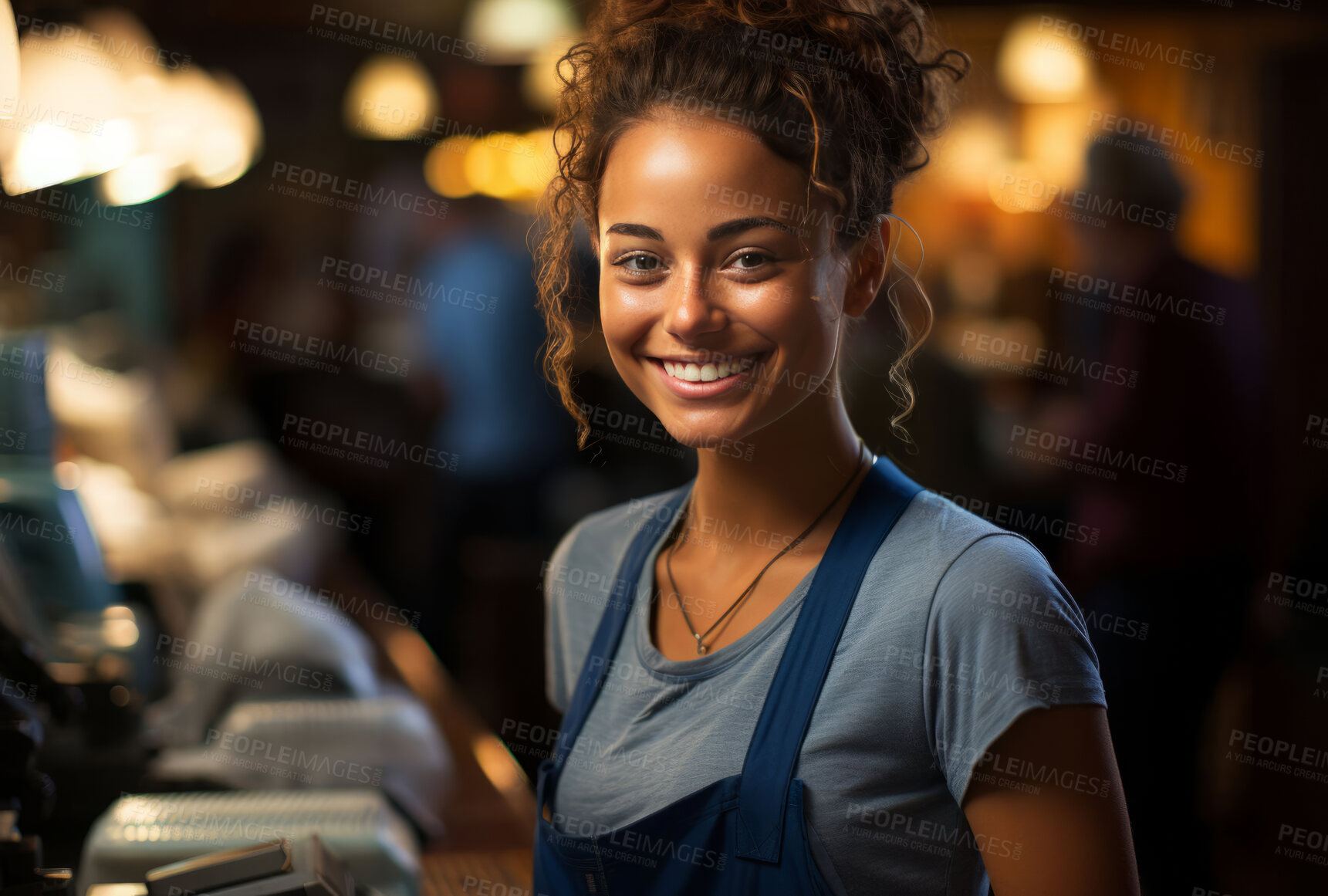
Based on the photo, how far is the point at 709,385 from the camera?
1.04m

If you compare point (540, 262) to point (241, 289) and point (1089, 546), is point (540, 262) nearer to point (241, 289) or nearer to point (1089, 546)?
point (1089, 546)

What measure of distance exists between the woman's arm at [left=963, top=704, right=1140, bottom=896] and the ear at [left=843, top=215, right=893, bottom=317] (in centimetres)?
45

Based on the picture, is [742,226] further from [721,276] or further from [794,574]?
[794,574]

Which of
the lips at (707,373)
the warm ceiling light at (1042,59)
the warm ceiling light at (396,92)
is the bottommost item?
the lips at (707,373)

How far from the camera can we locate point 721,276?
3.34 feet

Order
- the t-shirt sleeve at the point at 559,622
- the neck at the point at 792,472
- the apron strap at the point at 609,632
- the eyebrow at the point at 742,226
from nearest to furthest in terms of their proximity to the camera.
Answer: the eyebrow at the point at 742,226 → the neck at the point at 792,472 → the apron strap at the point at 609,632 → the t-shirt sleeve at the point at 559,622

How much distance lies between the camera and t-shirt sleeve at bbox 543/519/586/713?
141 cm

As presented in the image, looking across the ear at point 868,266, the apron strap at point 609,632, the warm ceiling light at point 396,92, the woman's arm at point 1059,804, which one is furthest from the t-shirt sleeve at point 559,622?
the warm ceiling light at point 396,92

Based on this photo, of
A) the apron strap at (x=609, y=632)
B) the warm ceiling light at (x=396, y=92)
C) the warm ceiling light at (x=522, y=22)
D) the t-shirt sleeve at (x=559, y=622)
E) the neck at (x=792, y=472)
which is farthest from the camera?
the warm ceiling light at (x=396, y=92)

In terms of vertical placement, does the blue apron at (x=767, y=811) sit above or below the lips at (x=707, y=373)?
below

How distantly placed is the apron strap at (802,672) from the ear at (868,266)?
20cm

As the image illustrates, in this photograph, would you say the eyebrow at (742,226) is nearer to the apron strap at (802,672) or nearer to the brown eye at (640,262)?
the brown eye at (640,262)

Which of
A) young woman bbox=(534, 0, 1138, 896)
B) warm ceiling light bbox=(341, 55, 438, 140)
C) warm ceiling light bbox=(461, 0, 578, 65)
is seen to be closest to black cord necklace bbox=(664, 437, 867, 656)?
young woman bbox=(534, 0, 1138, 896)

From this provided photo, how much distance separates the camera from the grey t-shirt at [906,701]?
0.90 meters
